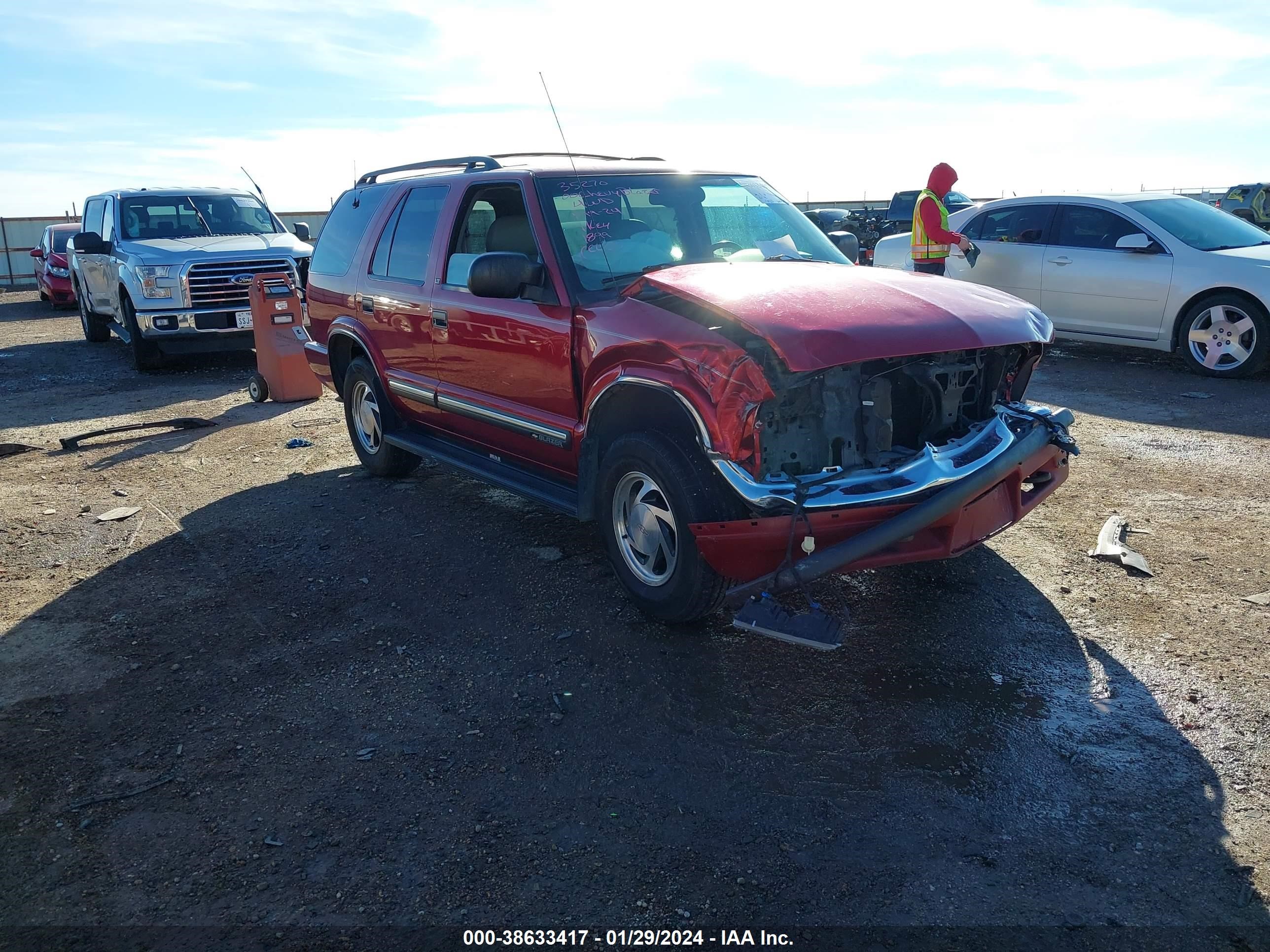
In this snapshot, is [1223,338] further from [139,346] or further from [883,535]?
[139,346]

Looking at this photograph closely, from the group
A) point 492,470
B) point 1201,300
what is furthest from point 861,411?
point 1201,300

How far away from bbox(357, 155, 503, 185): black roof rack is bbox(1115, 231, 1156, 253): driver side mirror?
22.4 feet

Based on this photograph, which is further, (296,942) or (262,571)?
(262,571)

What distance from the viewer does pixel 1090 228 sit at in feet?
33.1

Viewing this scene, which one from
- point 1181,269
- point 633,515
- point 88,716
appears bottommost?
point 88,716

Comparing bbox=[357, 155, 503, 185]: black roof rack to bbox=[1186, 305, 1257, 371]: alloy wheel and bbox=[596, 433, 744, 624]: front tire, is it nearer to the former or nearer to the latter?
bbox=[596, 433, 744, 624]: front tire

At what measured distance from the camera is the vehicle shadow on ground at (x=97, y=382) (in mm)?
10117

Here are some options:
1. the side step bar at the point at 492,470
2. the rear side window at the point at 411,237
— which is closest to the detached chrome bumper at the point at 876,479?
the side step bar at the point at 492,470

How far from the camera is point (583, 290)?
464 centimetres

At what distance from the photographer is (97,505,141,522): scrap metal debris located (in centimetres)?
642

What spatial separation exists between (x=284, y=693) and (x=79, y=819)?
2.97 ft

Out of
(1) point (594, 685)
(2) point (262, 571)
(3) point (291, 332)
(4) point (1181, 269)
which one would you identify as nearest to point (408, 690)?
(1) point (594, 685)

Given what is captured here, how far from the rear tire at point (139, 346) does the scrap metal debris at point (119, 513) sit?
5874mm

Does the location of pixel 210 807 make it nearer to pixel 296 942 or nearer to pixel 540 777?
pixel 296 942
